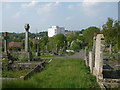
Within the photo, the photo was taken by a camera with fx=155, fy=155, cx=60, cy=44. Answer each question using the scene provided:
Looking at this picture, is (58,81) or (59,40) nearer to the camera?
(58,81)

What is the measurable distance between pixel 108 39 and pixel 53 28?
415 feet

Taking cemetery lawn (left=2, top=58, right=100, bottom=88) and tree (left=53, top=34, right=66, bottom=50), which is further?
tree (left=53, top=34, right=66, bottom=50)

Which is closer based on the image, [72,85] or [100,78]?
[72,85]

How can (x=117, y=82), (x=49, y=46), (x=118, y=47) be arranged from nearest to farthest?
1. (x=117, y=82)
2. (x=118, y=47)
3. (x=49, y=46)

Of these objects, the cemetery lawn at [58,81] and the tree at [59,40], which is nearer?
the cemetery lawn at [58,81]

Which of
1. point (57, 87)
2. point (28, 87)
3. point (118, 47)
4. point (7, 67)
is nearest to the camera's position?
point (28, 87)

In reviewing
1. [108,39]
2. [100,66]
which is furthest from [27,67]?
[108,39]

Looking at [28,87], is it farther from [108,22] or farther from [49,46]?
[49,46]

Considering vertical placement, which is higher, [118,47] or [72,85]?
[118,47]

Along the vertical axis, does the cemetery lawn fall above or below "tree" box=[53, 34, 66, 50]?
below

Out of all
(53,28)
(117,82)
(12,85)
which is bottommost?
(117,82)

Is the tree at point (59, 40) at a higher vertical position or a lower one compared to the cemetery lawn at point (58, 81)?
higher

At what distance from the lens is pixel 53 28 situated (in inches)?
5999

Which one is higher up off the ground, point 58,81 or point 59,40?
point 59,40
